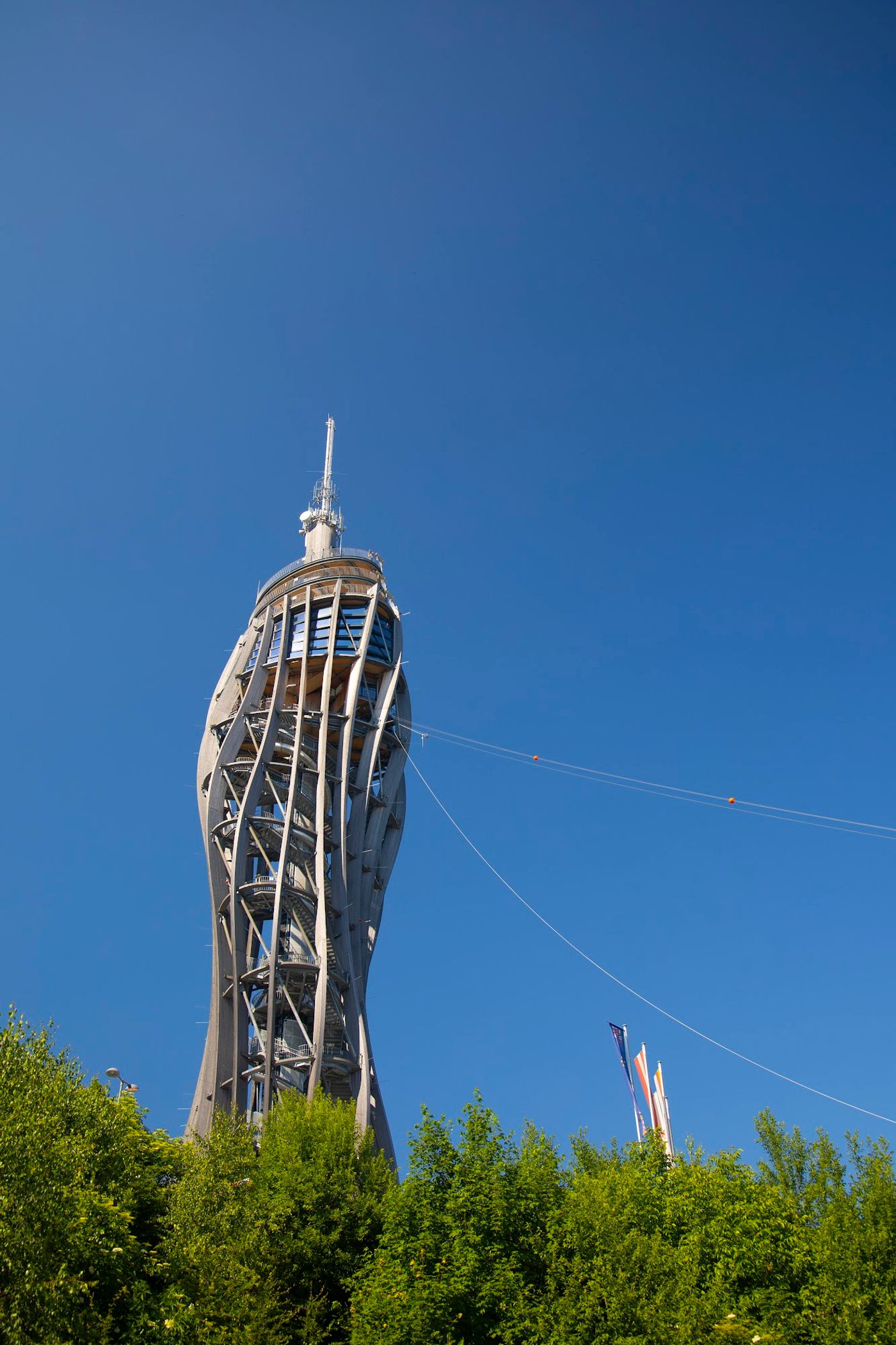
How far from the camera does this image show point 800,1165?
33.1m

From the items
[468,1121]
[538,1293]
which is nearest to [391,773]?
[468,1121]

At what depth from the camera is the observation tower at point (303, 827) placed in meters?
47.2

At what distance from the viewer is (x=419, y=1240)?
87.8 feet

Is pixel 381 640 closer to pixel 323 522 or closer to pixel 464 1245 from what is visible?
pixel 323 522

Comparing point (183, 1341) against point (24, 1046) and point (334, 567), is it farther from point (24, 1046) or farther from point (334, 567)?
point (334, 567)

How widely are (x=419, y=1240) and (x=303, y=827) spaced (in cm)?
2685

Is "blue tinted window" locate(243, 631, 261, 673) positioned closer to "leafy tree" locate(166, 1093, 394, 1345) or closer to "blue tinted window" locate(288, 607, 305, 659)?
"blue tinted window" locate(288, 607, 305, 659)

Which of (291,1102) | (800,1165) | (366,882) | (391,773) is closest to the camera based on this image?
(800,1165)

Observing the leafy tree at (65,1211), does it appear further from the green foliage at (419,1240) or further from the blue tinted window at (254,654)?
the blue tinted window at (254,654)

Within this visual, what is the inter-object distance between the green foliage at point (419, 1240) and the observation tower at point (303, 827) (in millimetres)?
13535

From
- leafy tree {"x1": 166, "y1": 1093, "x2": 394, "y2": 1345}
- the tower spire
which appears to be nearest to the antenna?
the tower spire

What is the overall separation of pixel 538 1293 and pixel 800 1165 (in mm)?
10985

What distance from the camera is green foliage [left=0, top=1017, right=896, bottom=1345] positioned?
22.1 m

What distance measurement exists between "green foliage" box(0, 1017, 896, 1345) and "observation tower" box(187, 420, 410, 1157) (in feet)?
44.4
